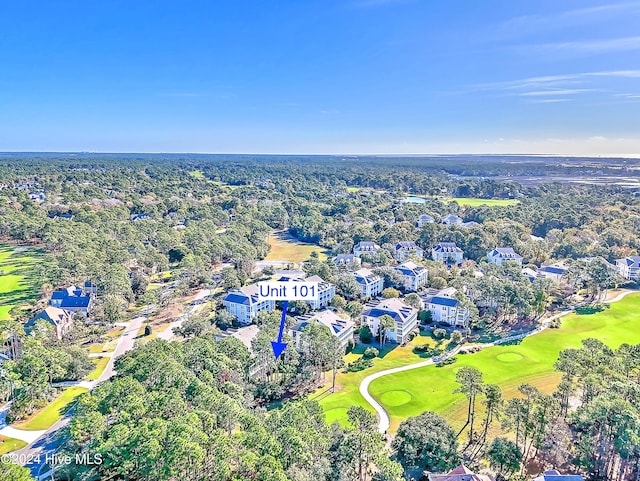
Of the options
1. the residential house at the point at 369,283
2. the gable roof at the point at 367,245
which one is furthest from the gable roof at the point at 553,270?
the gable roof at the point at 367,245

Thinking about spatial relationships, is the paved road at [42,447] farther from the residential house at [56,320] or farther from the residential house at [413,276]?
the residential house at [413,276]

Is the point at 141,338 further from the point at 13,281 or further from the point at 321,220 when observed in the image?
the point at 321,220

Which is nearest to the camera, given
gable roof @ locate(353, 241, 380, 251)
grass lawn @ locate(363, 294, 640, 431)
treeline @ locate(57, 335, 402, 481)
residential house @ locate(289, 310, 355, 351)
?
treeline @ locate(57, 335, 402, 481)

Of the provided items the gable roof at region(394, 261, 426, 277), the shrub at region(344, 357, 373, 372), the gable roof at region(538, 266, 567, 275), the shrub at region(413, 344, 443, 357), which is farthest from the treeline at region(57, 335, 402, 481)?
the gable roof at region(538, 266, 567, 275)

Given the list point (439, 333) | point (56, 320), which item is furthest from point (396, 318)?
point (56, 320)

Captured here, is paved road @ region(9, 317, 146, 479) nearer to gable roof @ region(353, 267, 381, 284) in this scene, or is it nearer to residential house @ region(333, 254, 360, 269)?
gable roof @ region(353, 267, 381, 284)
